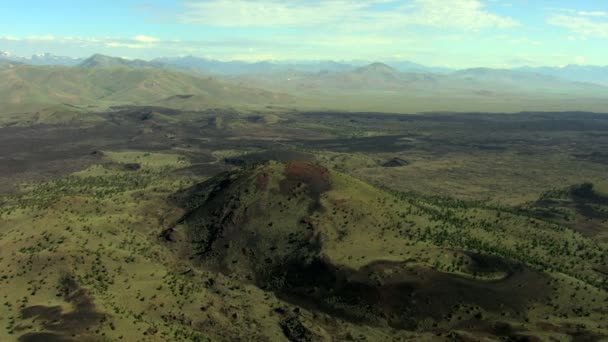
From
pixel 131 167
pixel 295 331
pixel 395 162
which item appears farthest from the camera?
pixel 395 162

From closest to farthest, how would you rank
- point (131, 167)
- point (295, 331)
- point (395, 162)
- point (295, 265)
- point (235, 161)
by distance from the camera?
point (295, 331) < point (295, 265) < point (131, 167) < point (235, 161) < point (395, 162)

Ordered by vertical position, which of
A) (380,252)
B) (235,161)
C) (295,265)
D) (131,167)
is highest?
(235,161)

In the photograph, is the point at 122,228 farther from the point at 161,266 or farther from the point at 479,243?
the point at 479,243

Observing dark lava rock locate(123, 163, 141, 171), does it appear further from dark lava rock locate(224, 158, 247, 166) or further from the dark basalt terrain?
the dark basalt terrain

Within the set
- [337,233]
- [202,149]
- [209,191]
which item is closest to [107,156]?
[202,149]

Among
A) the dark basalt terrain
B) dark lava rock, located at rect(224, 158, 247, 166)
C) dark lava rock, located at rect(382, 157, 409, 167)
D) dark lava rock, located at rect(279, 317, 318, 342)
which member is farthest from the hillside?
dark lava rock, located at rect(382, 157, 409, 167)

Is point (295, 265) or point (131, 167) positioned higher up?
point (131, 167)

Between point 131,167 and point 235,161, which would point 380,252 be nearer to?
point 235,161

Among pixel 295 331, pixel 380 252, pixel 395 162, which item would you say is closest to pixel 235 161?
pixel 395 162

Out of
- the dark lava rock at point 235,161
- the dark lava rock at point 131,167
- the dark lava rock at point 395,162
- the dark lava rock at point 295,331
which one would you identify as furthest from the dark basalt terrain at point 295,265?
the dark lava rock at point 395,162

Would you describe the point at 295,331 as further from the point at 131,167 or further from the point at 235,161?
the point at 131,167

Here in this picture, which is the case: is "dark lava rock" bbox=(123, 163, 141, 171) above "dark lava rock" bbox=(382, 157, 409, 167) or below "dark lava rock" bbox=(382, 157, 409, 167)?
below

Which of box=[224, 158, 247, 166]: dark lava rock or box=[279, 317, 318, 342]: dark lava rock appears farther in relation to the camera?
box=[224, 158, 247, 166]: dark lava rock

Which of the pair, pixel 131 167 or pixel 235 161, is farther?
pixel 235 161
